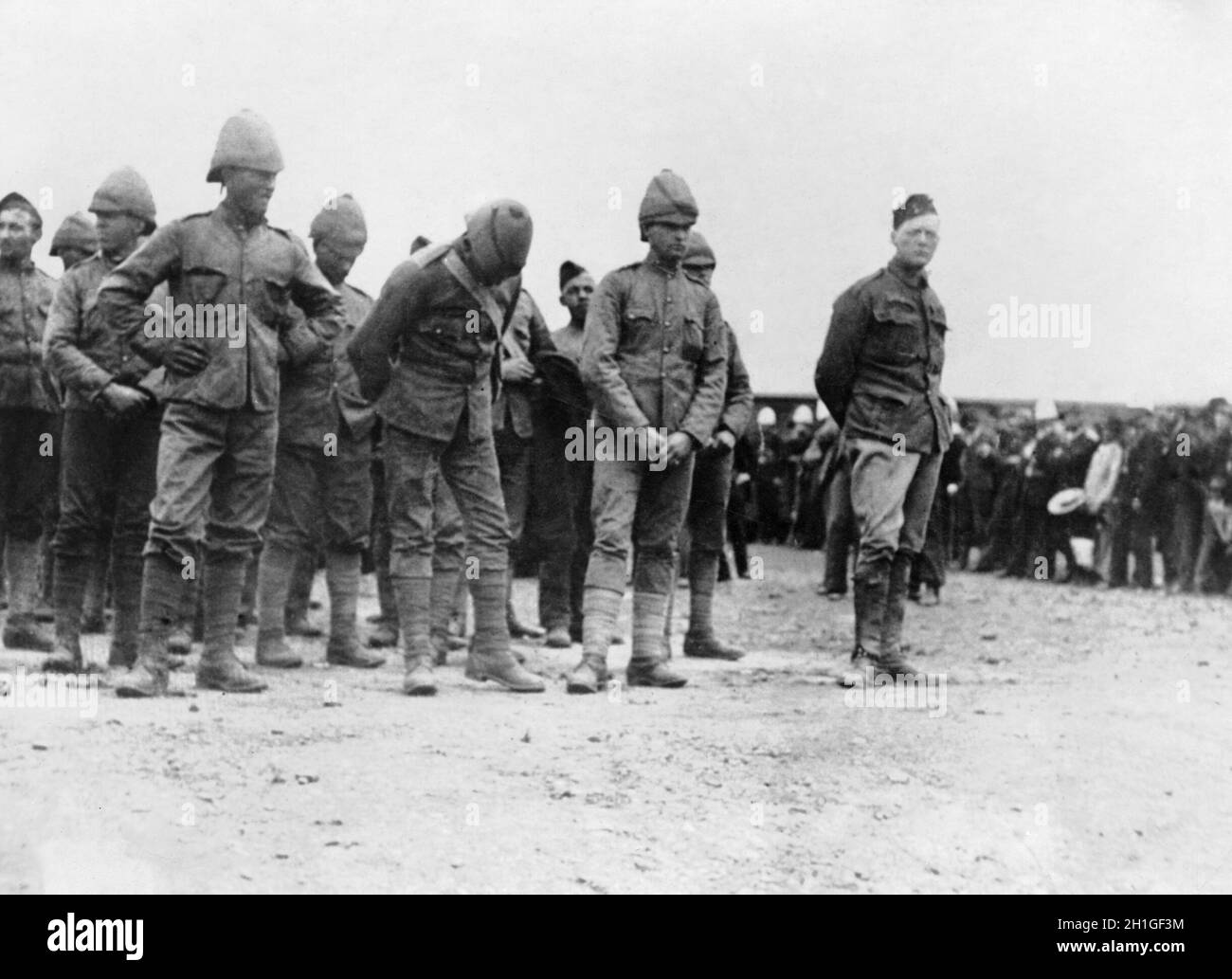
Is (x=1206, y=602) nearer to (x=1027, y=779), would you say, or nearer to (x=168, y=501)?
(x=1027, y=779)

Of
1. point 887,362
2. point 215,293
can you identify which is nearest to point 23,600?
point 215,293

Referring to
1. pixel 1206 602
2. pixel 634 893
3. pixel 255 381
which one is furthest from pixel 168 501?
pixel 1206 602

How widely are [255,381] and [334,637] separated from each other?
6.29ft

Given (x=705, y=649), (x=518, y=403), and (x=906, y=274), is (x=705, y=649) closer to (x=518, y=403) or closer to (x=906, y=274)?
(x=518, y=403)

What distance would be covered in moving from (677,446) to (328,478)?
197 cm

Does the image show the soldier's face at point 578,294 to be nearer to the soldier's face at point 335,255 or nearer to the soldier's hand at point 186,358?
the soldier's face at point 335,255

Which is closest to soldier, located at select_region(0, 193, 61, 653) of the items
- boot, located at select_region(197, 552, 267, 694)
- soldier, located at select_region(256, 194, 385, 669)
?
soldier, located at select_region(256, 194, 385, 669)

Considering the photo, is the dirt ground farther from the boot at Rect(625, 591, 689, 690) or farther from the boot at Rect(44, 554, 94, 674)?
the boot at Rect(44, 554, 94, 674)

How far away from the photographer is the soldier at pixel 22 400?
8805 millimetres

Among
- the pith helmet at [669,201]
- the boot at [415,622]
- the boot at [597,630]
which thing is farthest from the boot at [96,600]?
the pith helmet at [669,201]

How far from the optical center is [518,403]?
9703mm

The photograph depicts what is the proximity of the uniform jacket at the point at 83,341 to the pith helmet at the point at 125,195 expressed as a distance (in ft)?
0.74
